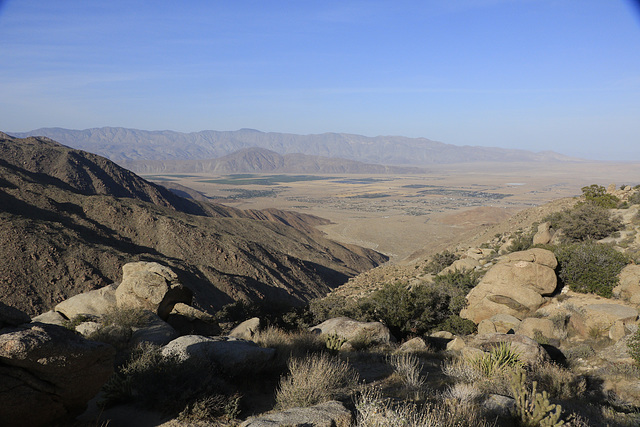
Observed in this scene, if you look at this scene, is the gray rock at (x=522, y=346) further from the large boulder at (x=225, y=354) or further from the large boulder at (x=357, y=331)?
the large boulder at (x=225, y=354)

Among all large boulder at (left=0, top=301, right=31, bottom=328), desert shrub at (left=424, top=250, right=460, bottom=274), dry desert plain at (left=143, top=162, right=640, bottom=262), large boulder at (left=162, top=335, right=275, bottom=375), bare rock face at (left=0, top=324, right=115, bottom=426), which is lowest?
dry desert plain at (left=143, top=162, right=640, bottom=262)

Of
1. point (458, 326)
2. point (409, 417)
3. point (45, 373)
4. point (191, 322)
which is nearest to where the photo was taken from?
point (409, 417)

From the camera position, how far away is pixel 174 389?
6.00 metres

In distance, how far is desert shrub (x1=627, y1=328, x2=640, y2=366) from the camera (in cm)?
921

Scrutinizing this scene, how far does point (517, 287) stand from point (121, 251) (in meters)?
27.0

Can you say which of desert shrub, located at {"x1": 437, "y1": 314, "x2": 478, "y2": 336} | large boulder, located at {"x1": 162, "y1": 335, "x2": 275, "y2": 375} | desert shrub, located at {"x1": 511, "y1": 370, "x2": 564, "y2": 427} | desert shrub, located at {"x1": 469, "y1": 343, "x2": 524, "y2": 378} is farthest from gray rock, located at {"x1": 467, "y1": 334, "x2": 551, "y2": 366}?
large boulder, located at {"x1": 162, "y1": 335, "x2": 275, "y2": 375}

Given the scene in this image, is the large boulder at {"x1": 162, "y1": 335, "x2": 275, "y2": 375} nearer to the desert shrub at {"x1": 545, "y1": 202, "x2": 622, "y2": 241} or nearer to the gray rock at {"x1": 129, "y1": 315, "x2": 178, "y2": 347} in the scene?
the gray rock at {"x1": 129, "y1": 315, "x2": 178, "y2": 347}

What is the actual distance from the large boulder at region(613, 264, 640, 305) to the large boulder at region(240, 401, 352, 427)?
1196 cm

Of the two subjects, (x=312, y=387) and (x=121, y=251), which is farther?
(x=121, y=251)

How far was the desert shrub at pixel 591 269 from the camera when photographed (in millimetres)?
13436

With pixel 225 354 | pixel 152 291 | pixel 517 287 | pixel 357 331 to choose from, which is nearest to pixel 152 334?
pixel 152 291

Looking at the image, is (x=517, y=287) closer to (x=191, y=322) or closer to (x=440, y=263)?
(x=191, y=322)

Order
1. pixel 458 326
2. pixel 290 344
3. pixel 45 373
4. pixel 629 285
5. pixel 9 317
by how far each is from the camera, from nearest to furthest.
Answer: pixel 45 373 → pixel 9 317 → pixel 290 344 → pixel 629 285 → pixel 458 326

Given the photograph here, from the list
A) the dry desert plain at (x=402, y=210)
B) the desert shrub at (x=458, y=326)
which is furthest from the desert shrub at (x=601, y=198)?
the desert shrub at (x=458, y=326)
